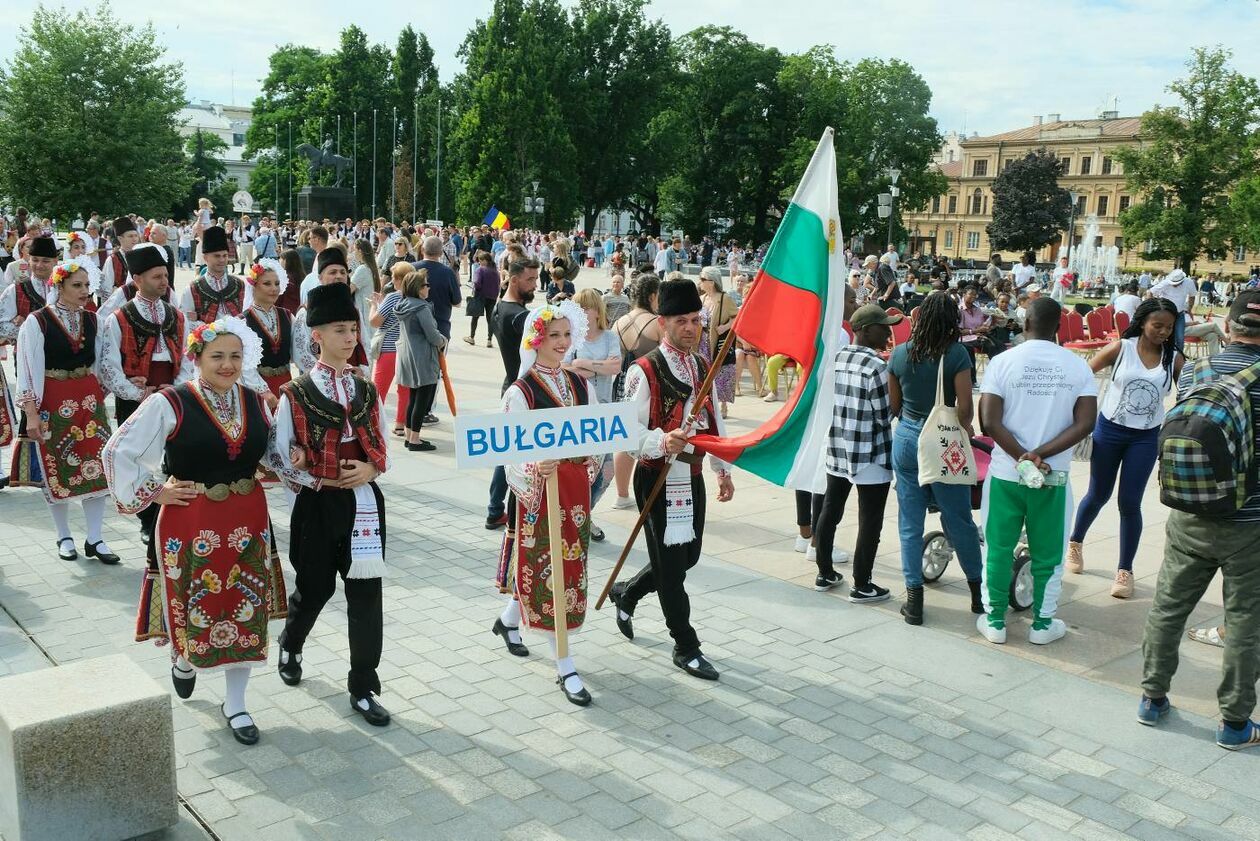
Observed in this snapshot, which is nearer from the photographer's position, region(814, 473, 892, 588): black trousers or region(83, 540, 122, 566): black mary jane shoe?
region(814, 473, 892, 588): black trousers

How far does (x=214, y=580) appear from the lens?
4.64 meters

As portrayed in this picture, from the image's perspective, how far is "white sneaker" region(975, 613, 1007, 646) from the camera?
6.34m

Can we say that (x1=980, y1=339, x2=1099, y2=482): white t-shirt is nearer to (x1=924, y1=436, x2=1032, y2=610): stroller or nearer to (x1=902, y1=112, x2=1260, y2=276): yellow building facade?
(x1=924, y1=436, x2=1032, y2=610): stroller

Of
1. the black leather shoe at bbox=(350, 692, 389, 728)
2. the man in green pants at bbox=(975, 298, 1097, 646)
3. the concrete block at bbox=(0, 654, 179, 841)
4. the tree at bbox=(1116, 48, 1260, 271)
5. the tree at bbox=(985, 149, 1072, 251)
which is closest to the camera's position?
the concrete block at bbox=(0, 654, 179, 841)

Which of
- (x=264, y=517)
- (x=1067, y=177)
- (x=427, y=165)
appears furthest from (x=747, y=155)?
(x=264, y=517)

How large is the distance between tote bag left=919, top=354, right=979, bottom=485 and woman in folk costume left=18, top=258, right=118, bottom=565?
200 inches

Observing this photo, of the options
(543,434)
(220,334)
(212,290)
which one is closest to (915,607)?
(543,434)

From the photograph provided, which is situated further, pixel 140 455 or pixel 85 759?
pixel 140 455

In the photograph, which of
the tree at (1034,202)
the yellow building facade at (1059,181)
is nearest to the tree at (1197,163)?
the tree at (1034,202)

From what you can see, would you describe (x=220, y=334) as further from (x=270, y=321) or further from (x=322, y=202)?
(x=322, y=202)

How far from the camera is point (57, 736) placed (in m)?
3.84

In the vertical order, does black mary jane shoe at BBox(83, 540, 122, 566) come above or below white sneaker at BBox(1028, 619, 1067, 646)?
above

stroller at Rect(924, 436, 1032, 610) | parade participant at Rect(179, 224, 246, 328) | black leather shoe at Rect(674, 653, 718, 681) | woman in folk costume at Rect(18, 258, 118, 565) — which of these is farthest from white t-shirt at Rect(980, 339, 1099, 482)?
woman in folk costume at Rect(18, 258, 118, 565)

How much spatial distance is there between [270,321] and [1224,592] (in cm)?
614
